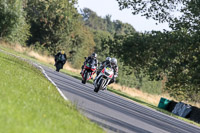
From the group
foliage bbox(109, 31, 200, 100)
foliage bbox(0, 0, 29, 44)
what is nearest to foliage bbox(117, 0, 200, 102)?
foliage bbox(109, 31, 200, 100)

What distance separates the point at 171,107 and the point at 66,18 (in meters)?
35.7

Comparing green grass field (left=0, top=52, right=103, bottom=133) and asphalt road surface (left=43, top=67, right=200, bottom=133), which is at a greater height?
green grass field (left=0, top=52, right=103, bottom=133)

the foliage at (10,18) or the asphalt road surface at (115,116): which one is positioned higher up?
the foliage at (10,18)

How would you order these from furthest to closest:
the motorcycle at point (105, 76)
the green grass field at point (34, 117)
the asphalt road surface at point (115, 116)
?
the motorcycle at point (105, 76) < the asphalt road surface at point (115, 116) < the green grass field at point (34, 117)

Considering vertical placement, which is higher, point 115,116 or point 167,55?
point 167,55

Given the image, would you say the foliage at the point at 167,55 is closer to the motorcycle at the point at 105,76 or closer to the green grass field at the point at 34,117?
the motorcycle at the point at 105,76

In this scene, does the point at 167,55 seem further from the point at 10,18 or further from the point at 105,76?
the point at 10,18

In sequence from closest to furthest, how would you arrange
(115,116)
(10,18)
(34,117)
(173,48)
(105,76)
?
(34,117) < (115,116) < (105,76) < (173,48) < (10,18)

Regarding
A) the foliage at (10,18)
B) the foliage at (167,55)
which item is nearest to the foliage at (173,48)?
the foliage at (167,55)

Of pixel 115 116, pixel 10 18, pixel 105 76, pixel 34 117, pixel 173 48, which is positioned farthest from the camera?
pixel 10 18

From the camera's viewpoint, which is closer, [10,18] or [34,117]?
[34,117]

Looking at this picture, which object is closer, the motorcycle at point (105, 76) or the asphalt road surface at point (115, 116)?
the asphalt road surface at point (115, 116)

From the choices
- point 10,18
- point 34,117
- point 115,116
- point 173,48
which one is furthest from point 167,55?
point 34,117

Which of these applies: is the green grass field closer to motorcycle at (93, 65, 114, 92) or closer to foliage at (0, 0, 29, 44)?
motorcycle at (93, 65, 114, 92)
